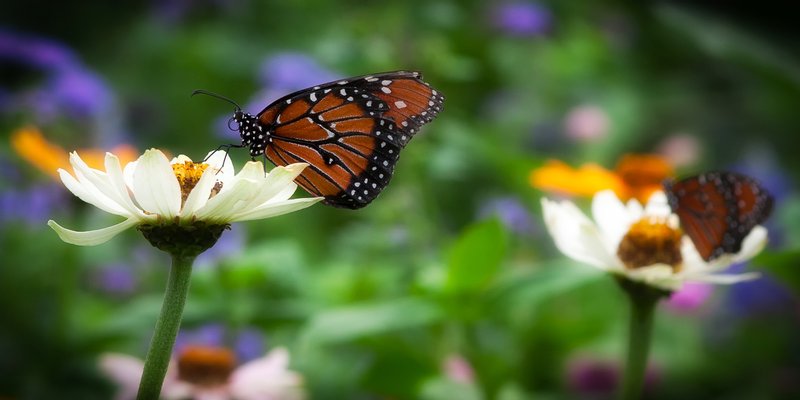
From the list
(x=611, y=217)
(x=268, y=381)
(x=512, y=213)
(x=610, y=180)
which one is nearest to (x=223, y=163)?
(x=268, y=381)

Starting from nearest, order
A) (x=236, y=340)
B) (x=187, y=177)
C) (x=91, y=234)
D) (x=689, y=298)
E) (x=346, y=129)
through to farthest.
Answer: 1. (x=91, y=234)
2. (x=187, y=177)
3. (x=346, y=129)
4. (x=236, y=340)
5. (x=689, y=298)

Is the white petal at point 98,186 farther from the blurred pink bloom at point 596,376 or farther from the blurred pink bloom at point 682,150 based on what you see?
the blurred pink bloom at point 682,150

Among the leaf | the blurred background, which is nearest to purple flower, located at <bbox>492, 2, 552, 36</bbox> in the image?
the blurred background

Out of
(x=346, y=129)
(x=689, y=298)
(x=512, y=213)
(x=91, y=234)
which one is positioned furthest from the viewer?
(x=512, y=213)

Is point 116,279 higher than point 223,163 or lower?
higher

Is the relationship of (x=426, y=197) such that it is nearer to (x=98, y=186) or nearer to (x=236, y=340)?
(x=236, y=340)

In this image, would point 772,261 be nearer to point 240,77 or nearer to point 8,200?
point 8,200

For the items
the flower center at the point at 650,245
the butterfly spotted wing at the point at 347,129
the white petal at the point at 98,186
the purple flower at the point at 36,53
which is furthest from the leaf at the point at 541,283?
the purple flower at the point at 36,53
